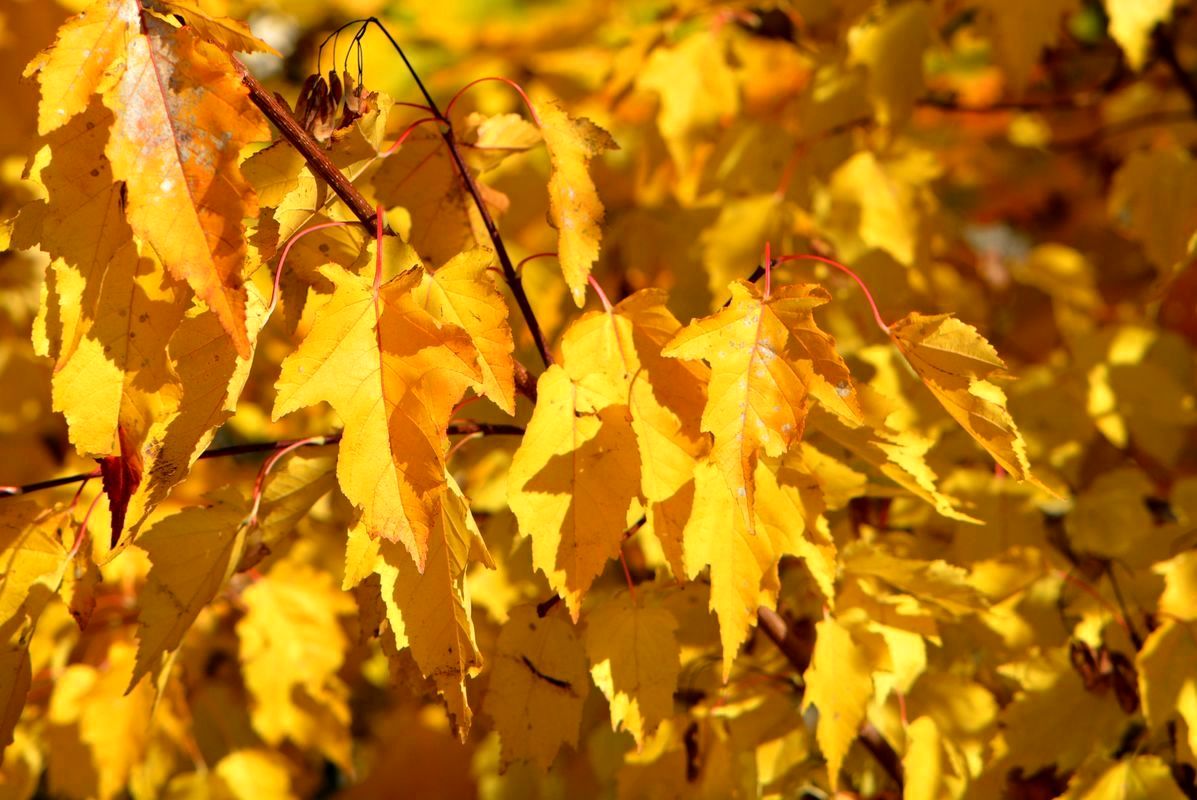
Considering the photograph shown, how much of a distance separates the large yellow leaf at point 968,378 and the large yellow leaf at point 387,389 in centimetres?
29

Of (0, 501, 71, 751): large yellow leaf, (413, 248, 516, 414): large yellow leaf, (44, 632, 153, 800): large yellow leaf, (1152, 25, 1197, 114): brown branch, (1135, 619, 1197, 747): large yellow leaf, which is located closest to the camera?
(413, 248, 516, 414): large yellow leaf

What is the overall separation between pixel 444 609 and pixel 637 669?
0.18m

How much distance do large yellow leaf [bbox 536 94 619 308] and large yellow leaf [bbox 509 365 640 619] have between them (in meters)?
0.07

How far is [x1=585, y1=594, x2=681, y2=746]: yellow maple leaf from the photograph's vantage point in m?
0.80

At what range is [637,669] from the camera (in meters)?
0.81

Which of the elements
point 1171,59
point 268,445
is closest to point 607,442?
point 268,445

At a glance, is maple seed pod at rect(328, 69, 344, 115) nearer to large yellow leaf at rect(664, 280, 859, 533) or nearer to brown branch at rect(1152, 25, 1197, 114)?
large yellow leaf at rect(664, 280, 859, 533)

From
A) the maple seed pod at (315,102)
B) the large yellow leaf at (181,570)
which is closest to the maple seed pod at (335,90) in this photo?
the maple seed pod at (315,102)

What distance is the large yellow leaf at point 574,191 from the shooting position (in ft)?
2.42

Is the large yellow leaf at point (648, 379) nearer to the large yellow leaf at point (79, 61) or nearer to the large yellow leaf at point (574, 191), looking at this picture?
the large yellow leaf at point (574, 191)

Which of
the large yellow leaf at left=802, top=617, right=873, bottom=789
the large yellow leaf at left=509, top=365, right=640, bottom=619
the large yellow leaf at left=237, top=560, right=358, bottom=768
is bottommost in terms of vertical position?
the large yellow leaf at left=237, top=560, right=358, bottom=768

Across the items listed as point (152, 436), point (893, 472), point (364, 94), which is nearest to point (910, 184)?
point (893, 472)

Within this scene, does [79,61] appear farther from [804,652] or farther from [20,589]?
[804,652]

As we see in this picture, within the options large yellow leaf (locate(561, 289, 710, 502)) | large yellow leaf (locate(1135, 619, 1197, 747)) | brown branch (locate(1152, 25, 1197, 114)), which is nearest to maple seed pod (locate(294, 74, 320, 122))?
large yellow leaf (locate(561, 289, 710, 502))
